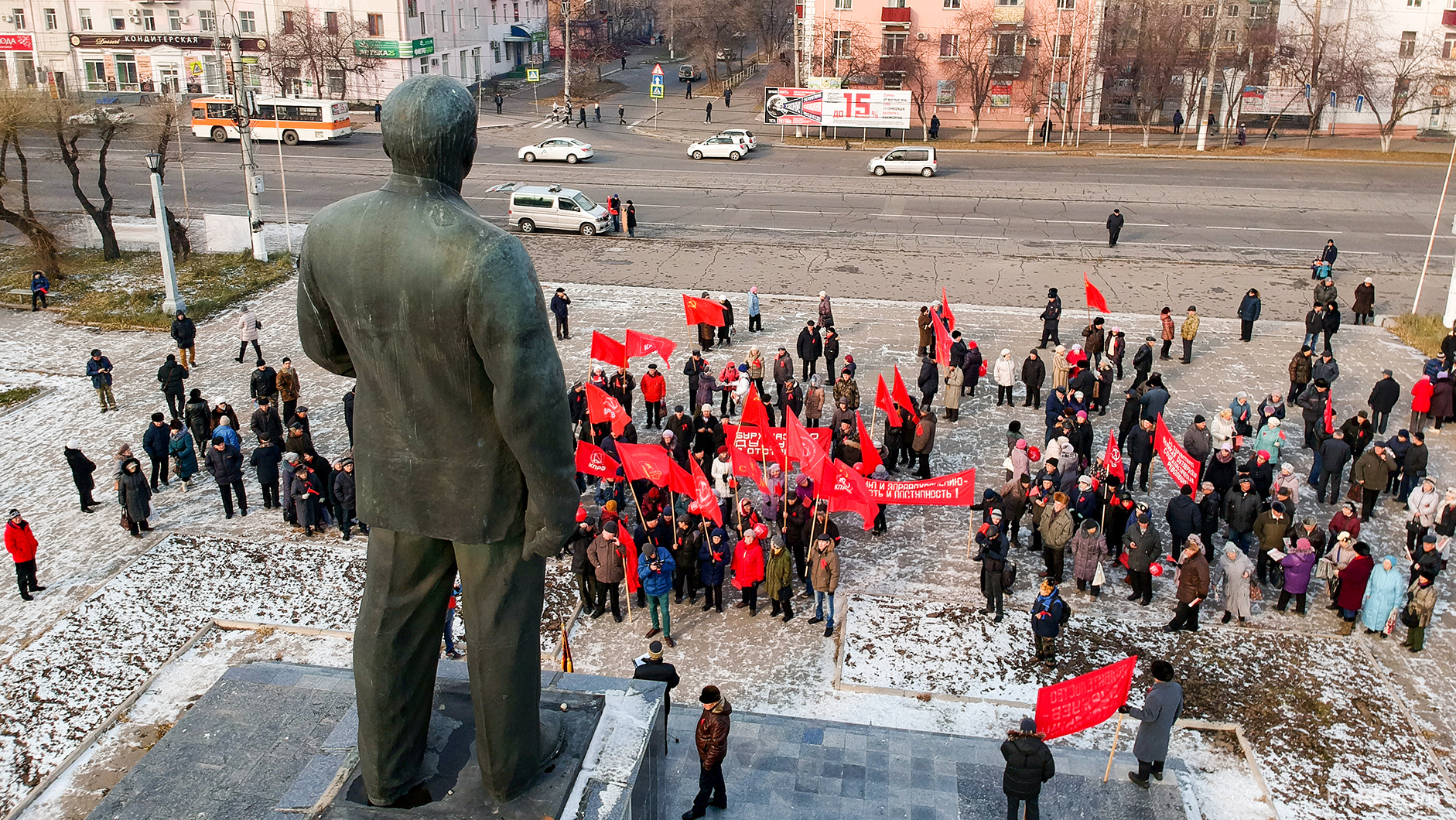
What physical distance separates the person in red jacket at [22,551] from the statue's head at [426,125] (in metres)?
8.88

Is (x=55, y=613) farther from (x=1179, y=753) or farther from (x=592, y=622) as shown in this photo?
(x=1179, y=753)

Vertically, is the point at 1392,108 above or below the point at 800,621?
above

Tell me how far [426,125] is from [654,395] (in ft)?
48.1

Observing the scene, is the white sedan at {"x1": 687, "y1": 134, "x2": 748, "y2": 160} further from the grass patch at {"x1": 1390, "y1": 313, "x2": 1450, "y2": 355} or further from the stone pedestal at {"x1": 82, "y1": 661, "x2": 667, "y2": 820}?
the stone pedestal at {"x1": 82, "y1": 661, "x2": 667, "y2": 820}

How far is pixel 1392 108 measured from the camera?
162 ft

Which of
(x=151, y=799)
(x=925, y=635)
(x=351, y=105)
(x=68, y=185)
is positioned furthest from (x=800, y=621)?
(x=351, y=105)

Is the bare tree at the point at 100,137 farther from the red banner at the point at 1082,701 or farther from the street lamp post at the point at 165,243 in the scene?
the red banner at the point at 1082,701

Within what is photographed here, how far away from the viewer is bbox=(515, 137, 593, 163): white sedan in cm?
4603

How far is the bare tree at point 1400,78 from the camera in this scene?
1938 inches

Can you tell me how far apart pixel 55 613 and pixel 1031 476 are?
1293 centimetres

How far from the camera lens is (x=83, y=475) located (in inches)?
634

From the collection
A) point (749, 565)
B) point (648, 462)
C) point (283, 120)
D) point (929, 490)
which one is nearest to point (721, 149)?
point (283, 120)

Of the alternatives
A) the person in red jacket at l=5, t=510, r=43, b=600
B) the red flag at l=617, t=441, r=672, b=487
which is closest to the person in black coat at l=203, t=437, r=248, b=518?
the person in red jacket at l=5, t=510, r=43, b=600

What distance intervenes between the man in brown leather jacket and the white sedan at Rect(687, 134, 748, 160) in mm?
40937
